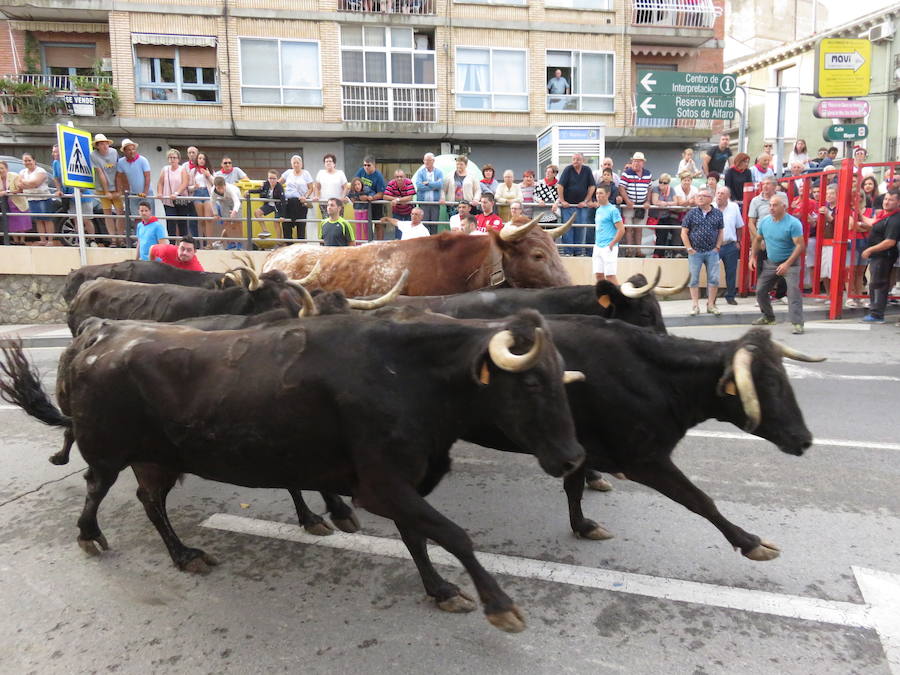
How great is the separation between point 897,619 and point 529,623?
1600 mm

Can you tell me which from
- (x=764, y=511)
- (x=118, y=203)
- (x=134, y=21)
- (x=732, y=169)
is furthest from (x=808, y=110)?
(x=764, y=511)

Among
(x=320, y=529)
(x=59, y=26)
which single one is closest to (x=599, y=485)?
(x=320, y=529)

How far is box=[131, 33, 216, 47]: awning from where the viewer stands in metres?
23.0

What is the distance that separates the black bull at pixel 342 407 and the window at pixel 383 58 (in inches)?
910

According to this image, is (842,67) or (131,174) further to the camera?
(131,174)

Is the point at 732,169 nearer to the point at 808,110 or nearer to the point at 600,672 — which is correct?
the point at 600,672

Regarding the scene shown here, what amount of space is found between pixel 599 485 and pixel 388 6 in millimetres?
23945

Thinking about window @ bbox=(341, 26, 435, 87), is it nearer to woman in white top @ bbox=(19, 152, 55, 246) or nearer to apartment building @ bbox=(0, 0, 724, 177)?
apartment building @ bbox=(0, 0, 724, 177)

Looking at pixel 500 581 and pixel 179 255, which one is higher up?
pixel 179 255

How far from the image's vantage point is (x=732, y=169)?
14.0 meters

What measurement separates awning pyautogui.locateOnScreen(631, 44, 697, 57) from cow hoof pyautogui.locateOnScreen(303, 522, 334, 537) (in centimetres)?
2659

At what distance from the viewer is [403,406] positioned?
9.94ft

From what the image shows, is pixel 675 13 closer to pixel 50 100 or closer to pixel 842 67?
pixel 842 67

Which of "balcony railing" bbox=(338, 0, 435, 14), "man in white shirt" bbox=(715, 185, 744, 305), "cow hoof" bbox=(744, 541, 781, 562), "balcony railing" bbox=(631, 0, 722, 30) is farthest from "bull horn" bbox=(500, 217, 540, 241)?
"balcony railing" bbox=(631, 0, 722, 30)
